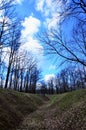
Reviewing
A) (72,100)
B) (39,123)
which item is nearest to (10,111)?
(39,123)

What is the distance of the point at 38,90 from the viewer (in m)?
93.4

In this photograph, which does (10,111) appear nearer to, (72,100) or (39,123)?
(39,123)

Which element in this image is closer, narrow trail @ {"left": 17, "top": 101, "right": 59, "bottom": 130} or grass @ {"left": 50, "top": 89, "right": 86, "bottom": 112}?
narrow trail @ {"left": 17, "top": 101, "right": 59, "bottom": 130}

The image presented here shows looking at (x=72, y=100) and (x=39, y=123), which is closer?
(x=39, y=123)

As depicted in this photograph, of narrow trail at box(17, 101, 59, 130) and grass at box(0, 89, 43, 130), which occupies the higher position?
grass at box(0, 89, 43, 130)

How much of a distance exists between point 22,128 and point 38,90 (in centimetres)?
8027

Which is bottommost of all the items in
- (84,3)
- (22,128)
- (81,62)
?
(22,128)

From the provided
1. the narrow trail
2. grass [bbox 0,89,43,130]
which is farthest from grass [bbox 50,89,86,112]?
grass [bbox 0,89,43,130]

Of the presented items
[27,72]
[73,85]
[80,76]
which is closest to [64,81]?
[73,85]

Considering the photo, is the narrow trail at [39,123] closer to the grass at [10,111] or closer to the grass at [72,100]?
the grass at [10,111]

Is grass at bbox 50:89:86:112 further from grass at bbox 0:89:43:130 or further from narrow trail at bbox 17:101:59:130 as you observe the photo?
grass at bbox 0:89:43:130

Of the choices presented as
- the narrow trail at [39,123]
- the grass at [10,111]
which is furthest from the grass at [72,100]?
the grass at [10,111]

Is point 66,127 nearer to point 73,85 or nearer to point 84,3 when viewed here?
point 84,3

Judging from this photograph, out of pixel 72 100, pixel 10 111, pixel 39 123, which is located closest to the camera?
pixel 39 123
